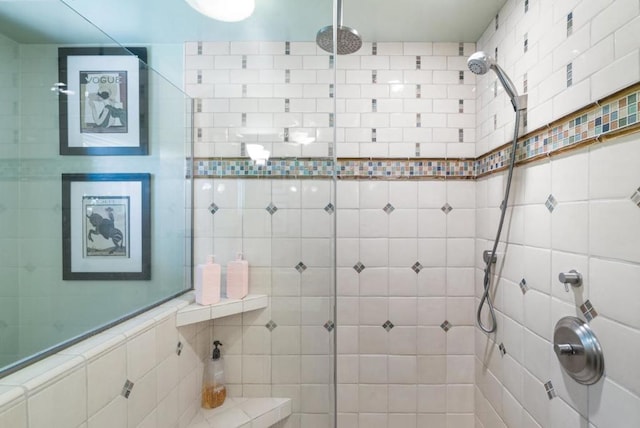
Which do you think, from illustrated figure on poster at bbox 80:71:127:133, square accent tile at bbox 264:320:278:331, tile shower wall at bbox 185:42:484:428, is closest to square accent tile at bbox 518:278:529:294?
tile shower wall at bbox 185:42:484:428

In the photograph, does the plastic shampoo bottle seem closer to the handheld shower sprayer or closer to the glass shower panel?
the glass shower panel

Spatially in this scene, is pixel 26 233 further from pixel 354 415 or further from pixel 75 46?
pixel 354 415

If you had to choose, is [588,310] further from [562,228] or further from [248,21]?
[248,21]

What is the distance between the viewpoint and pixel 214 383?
1.33m

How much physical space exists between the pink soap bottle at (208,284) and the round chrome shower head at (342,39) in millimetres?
1198

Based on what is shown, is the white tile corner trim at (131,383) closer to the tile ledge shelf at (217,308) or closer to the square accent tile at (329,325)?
the tile ledge shelf at (217,308)

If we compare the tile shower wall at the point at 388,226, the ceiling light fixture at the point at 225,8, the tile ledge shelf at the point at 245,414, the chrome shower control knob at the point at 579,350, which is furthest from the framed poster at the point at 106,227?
the chrome shower control knob at the point at 579,350

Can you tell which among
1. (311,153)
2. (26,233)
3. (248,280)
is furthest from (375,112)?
(26,233)

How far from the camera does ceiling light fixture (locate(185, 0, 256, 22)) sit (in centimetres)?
A: 122

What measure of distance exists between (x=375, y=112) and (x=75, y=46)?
1376mm

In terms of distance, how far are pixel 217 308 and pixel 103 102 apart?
105 centimetres

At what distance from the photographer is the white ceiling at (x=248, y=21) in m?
1.09

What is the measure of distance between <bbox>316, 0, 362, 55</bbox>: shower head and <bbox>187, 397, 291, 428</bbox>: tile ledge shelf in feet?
5.66

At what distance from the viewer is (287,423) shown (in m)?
1.32
